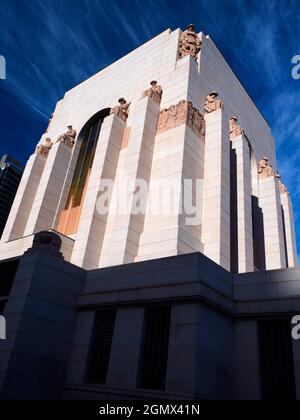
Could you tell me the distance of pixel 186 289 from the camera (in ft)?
47.4

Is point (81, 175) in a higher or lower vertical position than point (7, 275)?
higher

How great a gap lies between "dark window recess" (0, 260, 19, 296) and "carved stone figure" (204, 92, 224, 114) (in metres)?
18.2

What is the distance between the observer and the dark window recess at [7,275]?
17.9m

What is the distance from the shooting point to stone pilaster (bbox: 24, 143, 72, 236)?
2892 centimetres

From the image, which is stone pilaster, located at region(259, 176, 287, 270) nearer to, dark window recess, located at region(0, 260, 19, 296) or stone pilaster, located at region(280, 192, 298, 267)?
stone pilaster, located at region(280, 192, 298, 267)

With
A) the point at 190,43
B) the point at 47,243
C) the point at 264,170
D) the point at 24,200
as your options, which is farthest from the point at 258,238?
the point at 24,200

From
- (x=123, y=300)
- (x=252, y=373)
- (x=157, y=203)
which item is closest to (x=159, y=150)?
(x=157, y=203)

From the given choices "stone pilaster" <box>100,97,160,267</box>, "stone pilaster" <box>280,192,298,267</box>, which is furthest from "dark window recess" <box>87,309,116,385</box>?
"stone pilaster" <box>280,192,298,267</box>

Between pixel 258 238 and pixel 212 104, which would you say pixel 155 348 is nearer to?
pixel 258 238

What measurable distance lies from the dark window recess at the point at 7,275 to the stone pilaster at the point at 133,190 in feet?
17.8

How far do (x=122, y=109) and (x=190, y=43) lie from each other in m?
7.93

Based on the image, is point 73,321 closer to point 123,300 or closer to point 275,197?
point 123,300

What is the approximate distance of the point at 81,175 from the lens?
31812 mm
